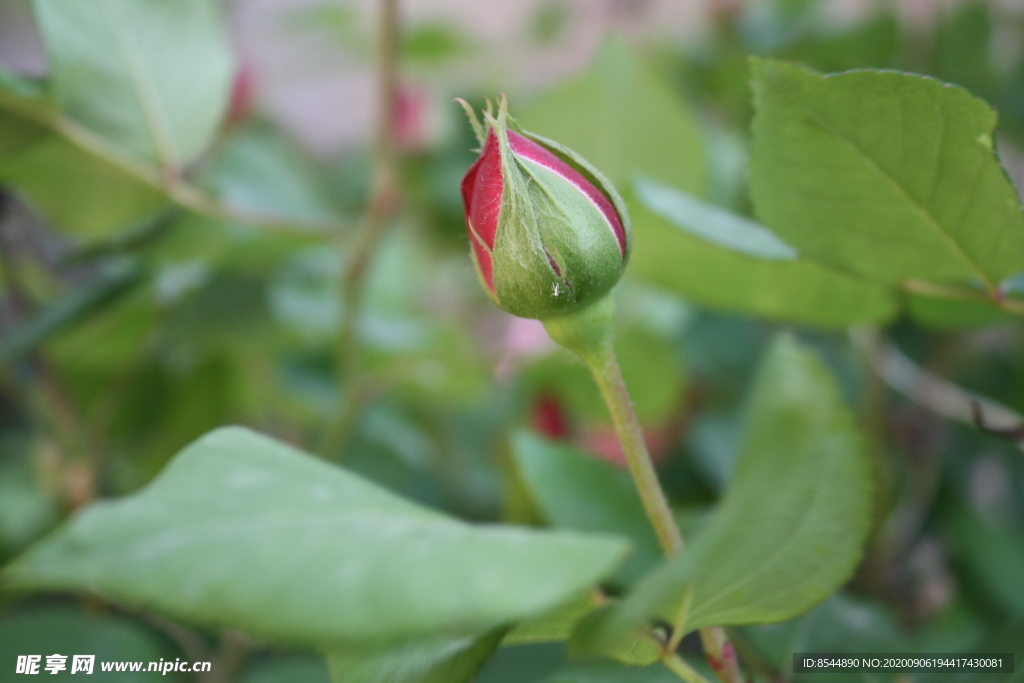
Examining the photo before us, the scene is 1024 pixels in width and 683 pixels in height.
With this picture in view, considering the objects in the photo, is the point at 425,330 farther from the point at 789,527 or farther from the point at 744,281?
the point at 789,527

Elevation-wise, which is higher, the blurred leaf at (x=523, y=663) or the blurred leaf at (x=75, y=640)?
the blurred leaf at (x=523, y=663)

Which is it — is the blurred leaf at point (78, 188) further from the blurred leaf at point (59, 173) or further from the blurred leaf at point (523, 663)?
the blurred leaf at point (523, 663)

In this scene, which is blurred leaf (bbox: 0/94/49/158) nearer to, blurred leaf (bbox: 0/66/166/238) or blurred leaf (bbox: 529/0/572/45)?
blurred leaf (bbox: 0/66/166/238)

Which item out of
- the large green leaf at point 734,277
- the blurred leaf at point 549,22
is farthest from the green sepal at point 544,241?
the blurred leaf at point 549,22

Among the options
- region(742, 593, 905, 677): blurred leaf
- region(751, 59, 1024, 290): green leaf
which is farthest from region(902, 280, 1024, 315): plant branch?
region(742, 593, 905, 677): blurred leaf

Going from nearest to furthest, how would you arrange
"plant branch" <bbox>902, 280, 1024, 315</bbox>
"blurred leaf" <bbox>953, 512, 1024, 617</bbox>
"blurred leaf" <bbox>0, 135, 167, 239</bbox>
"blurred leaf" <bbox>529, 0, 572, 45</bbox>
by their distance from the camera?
1. "plant branch" <bbox>902, 280, 1024, 315</bbox>
2. "blurred leaf" <bbox>0, 135, 167, 239</bbox>
3. "blurred leaf" <bbox>953, 512, 1024, 617</bbox>
4. "blurred leaf" <bbox>529, 0, 572, 45</bbox>

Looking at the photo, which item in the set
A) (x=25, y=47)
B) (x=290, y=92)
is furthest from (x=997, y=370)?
(x=25, y=47)

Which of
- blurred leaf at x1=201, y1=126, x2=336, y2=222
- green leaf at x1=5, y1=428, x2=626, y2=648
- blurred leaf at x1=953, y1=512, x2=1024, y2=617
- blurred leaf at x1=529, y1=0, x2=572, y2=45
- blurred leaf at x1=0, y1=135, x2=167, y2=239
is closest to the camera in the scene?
green leaf at x1=5, y1=428, x2=626, y2=648
